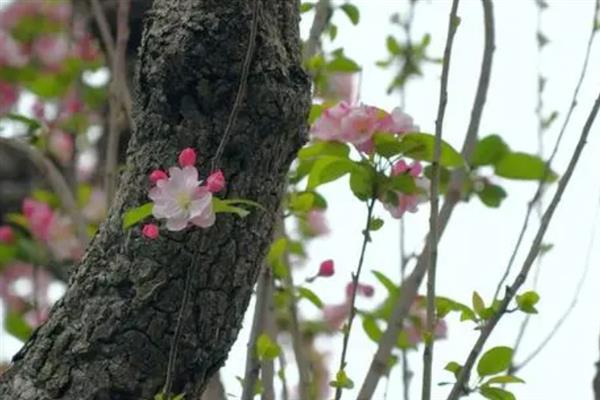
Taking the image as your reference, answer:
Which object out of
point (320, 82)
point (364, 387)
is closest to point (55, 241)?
point (320, 82)

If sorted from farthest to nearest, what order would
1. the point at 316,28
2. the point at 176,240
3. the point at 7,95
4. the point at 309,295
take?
the point at 7,95, the point at 316,28, the point at 309,295, the point at 176,240

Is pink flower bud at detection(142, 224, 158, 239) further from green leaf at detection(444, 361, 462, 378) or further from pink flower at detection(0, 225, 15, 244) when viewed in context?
pink flower at detection(0, 225, 15, 244)

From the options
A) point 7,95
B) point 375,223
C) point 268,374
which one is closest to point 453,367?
point 375,223

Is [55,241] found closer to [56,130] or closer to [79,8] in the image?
[56,130]

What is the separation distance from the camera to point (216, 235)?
1.48 meters

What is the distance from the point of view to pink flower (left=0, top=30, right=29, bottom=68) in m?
3.76

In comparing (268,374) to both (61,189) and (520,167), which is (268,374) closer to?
(520,167)

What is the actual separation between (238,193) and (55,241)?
189 centimetres

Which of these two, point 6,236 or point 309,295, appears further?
point 6,236

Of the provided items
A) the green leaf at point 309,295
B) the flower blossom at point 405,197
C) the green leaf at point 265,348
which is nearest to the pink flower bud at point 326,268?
the green leaf at point 309,295

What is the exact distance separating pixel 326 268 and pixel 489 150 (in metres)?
0.32

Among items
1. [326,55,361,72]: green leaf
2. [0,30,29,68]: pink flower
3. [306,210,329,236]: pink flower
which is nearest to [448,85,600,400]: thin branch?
[326,55,361,72]: green leaf

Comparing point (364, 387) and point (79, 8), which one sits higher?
point (79, 8)

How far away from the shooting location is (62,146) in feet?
11.5
